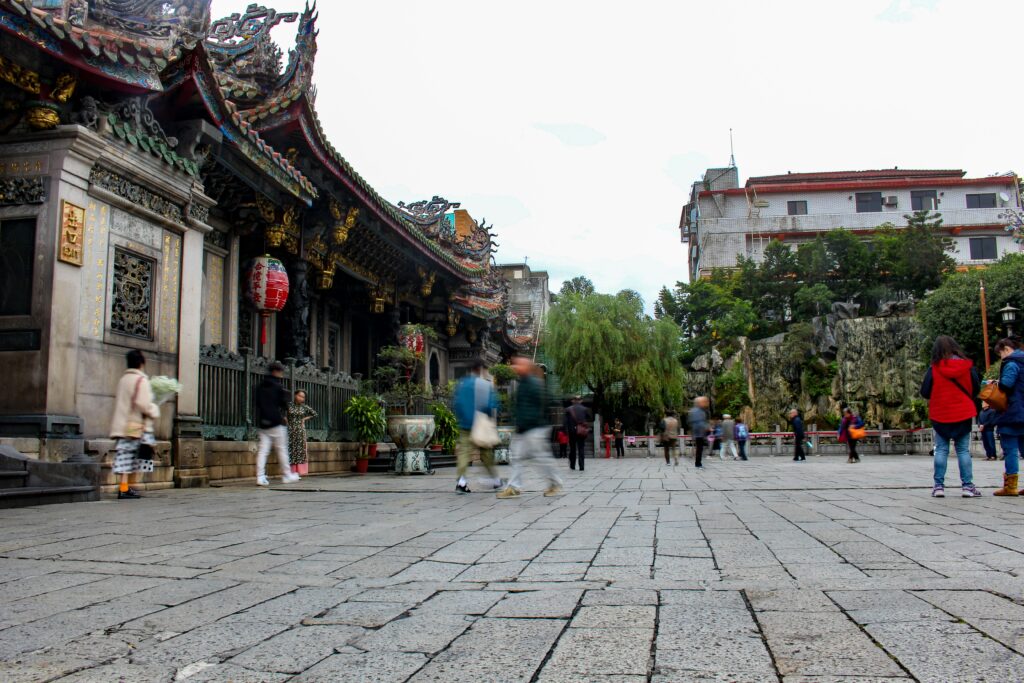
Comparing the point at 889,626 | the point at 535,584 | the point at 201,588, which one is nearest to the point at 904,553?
the point at 889,626

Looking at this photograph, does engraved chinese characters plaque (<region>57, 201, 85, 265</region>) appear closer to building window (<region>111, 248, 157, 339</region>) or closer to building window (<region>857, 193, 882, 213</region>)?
building window (<region>111, 248, 157, 339</region>)

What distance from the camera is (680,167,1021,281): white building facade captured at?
177 ft

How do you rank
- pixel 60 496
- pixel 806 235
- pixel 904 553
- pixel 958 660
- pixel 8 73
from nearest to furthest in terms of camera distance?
pixel 958 660 < pixel 904 553 < pixel 60 496 < pixel 8 73 < pixel 806 235

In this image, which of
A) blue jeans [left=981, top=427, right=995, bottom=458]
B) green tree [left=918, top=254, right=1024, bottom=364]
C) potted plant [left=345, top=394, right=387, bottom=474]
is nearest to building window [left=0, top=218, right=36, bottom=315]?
potted plant [left=345, top=394, right=387, bottom=474]

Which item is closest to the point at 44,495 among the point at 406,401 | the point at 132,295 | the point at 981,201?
the point at 132,295

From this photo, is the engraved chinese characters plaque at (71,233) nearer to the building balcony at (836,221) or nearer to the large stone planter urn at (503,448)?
the large stone planter urn at (503,448)

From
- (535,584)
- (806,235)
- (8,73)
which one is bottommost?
(535,584)

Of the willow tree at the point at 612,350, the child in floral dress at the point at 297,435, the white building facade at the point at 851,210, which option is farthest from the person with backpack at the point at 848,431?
the white building facade at the point at 851,210

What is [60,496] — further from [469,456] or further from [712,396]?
[712,396]

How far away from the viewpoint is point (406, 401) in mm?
15977

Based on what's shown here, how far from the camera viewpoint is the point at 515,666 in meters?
2.21

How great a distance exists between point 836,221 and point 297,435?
4979cm

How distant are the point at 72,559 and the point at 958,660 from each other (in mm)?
3879

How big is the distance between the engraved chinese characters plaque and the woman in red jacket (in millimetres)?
8149
